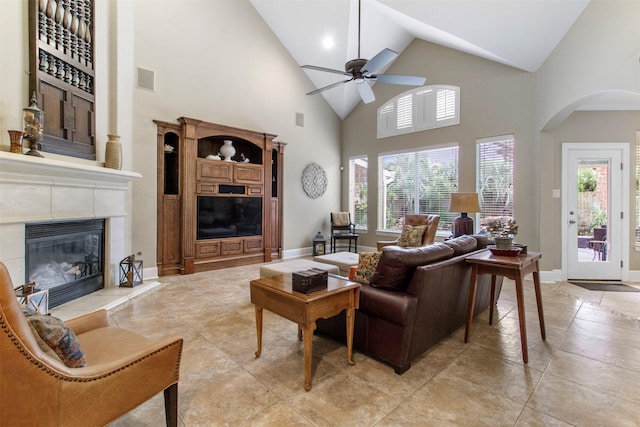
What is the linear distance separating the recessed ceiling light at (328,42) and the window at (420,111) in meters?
1.75

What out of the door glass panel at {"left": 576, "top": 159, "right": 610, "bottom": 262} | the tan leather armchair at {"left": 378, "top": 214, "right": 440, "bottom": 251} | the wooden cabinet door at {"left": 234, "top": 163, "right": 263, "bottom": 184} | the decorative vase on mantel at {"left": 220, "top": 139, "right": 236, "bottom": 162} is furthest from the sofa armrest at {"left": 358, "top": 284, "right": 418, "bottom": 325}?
the door glass panel at {"left": 576, "top": 159, "right": 610, "bottom": 262}

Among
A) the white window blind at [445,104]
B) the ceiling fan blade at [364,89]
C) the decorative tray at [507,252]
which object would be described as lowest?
the decorative tray at [507,252]

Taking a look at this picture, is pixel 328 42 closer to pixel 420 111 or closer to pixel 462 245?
pixel 420 111

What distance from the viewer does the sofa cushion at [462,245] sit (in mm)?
2645

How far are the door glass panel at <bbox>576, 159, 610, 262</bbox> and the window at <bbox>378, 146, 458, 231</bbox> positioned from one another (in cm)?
187

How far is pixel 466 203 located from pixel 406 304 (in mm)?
3081

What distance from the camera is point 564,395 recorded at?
6.22 ft

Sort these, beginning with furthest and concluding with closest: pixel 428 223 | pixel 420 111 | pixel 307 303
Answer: pixel 420 111 < pixel 428 223 < pixel 307 303

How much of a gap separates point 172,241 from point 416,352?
14.1 feet

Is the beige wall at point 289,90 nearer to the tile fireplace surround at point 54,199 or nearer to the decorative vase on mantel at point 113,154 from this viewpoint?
the decorative vase on mantel at point 113,154

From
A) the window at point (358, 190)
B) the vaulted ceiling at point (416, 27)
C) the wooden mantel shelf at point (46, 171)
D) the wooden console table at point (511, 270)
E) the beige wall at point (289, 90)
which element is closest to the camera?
the wooden console table at point (511, 270)

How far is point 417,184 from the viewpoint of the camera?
6.34m

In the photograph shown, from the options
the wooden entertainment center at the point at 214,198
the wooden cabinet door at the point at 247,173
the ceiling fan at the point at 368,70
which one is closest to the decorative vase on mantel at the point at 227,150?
the wooden entertainment center at the point at 214,198

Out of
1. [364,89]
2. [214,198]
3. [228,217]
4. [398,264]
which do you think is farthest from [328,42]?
[398,264]
